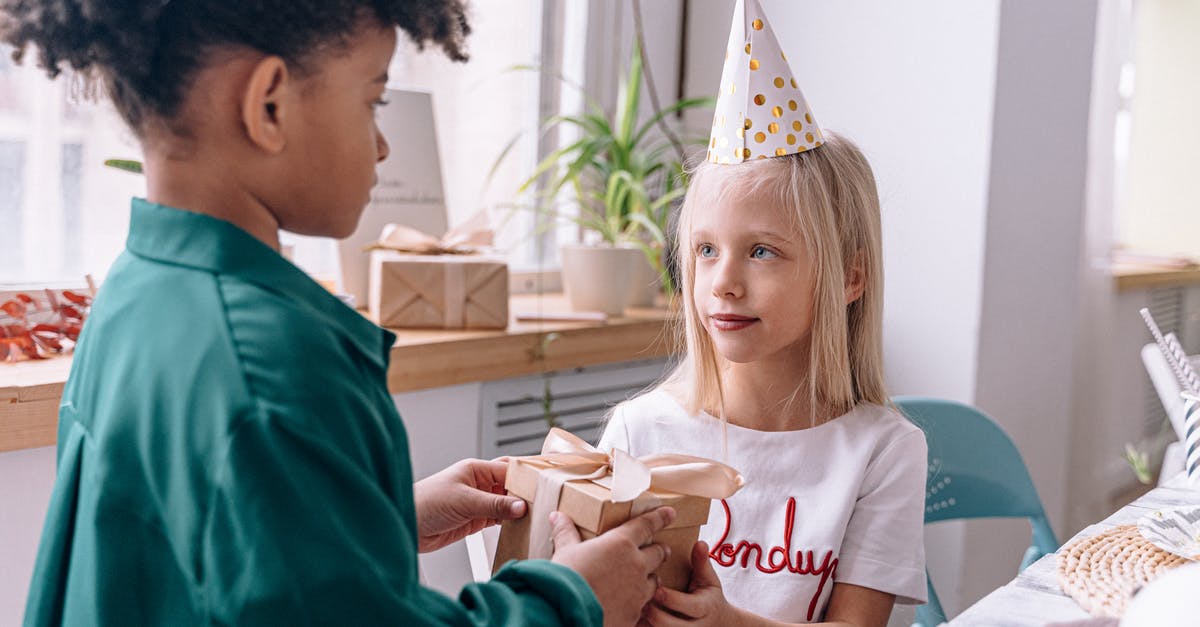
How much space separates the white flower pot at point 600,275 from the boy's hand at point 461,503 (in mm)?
1260

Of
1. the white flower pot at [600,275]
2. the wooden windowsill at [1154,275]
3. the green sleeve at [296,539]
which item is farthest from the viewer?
the wooden windowsill at [1154,275]

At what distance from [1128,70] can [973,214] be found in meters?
0.81

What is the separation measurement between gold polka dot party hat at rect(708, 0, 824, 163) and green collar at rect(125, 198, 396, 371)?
0.67m

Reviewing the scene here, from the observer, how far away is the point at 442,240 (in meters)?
2.17

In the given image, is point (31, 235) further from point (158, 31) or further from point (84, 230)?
point (158, 31)

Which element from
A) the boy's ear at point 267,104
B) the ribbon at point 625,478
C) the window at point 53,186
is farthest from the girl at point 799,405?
the window at point 53,186

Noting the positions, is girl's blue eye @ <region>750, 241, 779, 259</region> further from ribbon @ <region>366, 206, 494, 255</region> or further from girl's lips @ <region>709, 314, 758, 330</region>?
ribbon @ <region>366, 206, 494, 255</region>

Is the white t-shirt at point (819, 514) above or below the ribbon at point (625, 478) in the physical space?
below

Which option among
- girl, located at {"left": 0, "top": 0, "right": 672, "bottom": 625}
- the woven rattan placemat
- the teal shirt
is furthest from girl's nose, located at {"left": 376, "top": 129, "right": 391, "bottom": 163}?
the woven rattan placemat

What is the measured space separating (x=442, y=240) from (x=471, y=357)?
34 cm

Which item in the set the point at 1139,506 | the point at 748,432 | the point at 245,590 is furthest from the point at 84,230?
the point at 1139,506

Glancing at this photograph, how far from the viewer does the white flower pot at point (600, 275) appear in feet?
7.36

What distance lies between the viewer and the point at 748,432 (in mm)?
1246

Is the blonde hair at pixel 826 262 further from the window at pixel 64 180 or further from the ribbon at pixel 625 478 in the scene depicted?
the window at pixel 64 180
